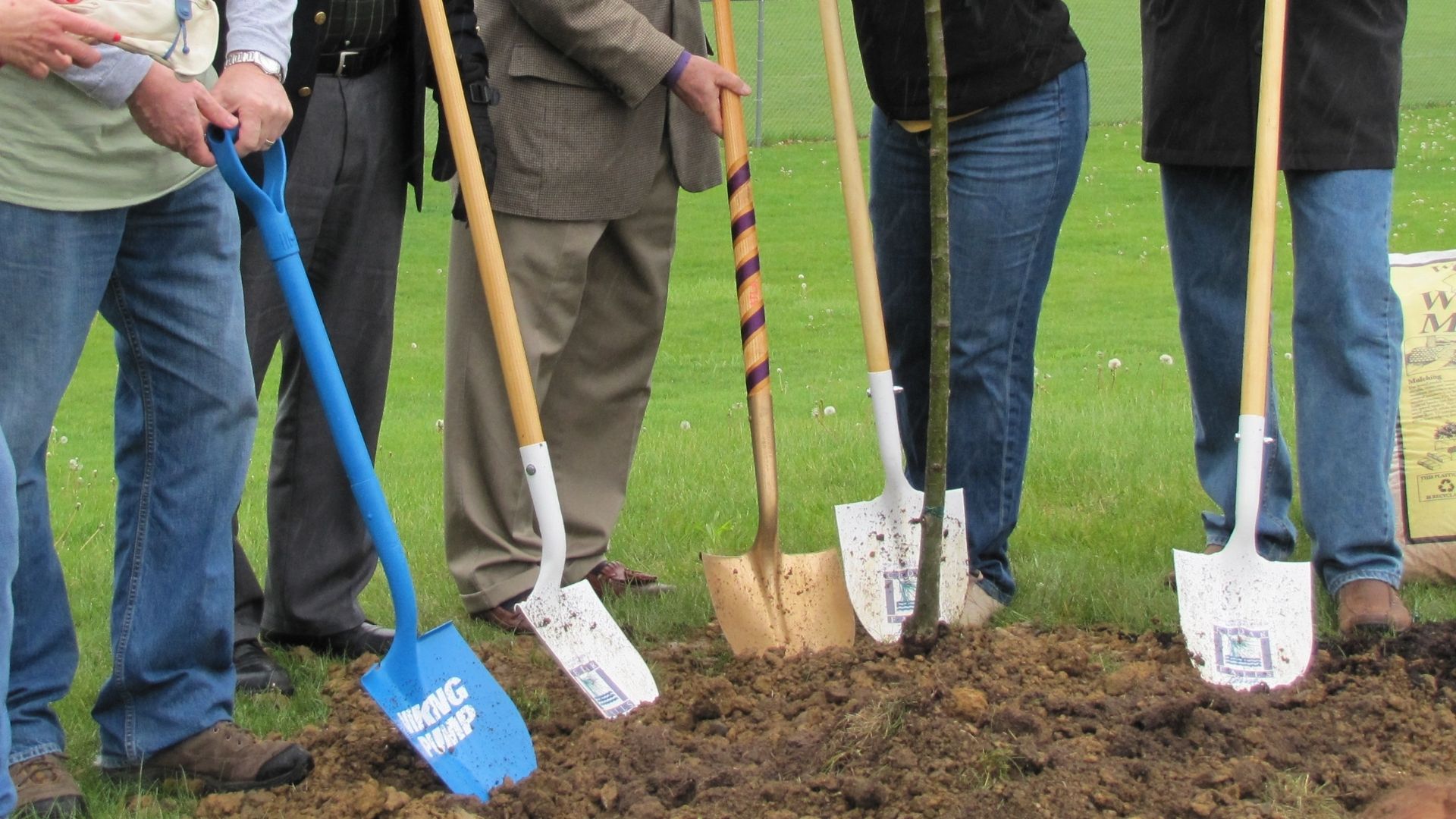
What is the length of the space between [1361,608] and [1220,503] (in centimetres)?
63

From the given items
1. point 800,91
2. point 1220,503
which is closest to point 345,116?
point 1220,503

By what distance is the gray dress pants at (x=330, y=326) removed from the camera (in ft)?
11.7

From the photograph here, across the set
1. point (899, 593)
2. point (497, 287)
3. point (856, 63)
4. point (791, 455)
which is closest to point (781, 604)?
point (899, 593)

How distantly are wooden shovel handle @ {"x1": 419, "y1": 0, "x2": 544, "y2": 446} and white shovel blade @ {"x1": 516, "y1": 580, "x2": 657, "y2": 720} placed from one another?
335mm

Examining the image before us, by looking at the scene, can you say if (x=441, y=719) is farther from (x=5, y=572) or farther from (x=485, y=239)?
(x=485, y=239)

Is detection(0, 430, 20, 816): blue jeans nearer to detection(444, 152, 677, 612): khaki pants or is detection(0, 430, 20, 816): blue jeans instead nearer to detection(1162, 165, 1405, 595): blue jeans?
detection(444, 152, 677, 612): khaki pants

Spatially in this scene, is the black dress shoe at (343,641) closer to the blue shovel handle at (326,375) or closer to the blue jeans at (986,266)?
the blue shovel handle at (326,375)

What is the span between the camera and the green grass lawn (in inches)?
157

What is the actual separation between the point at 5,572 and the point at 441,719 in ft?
2.88

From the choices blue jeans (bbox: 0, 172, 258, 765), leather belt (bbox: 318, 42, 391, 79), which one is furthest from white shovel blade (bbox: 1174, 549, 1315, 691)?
leather belt (bbox: 318, 42, 391, 79)

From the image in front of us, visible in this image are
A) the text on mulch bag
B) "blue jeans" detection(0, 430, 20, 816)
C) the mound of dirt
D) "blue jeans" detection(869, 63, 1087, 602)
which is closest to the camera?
"blue jeans" detection(0, 430, 20, 816)

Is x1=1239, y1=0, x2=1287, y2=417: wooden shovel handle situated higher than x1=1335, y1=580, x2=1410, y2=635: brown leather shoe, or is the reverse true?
x1=1239, y1=0, x2=1287, y2=417: wooden shovel handle

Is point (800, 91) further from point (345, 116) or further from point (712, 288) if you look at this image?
point (345, 116)

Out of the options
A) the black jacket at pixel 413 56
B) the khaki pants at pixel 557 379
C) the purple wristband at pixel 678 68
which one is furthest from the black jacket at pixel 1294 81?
the black jacket at pixel 413 56
